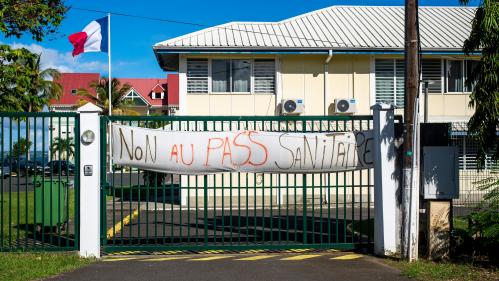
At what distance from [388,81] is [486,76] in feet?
37.4

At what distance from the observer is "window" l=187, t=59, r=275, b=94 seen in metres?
19.2

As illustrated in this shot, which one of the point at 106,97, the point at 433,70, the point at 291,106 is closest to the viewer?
the point at 291,106

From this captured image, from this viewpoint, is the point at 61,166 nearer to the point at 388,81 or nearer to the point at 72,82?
the point at 388,81

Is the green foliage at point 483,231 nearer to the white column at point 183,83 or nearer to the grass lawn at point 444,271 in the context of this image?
the grass lawn at point 444,271

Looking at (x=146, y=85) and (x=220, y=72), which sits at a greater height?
(x=146, y=85)

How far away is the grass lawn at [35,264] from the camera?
7.63 metres

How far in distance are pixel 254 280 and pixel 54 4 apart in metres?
8.34

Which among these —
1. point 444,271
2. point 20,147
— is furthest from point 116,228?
point 444,271

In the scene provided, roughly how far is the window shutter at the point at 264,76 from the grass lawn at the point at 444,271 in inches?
462

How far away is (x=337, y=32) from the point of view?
20.5 meters

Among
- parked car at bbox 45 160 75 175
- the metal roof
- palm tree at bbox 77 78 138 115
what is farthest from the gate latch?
palm tree at bbox 77 78 138 115

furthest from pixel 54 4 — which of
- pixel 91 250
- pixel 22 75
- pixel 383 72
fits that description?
pixel 383 72

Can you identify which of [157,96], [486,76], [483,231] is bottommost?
[483,231]

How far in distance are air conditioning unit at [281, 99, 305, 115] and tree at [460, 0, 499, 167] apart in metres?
10.0
